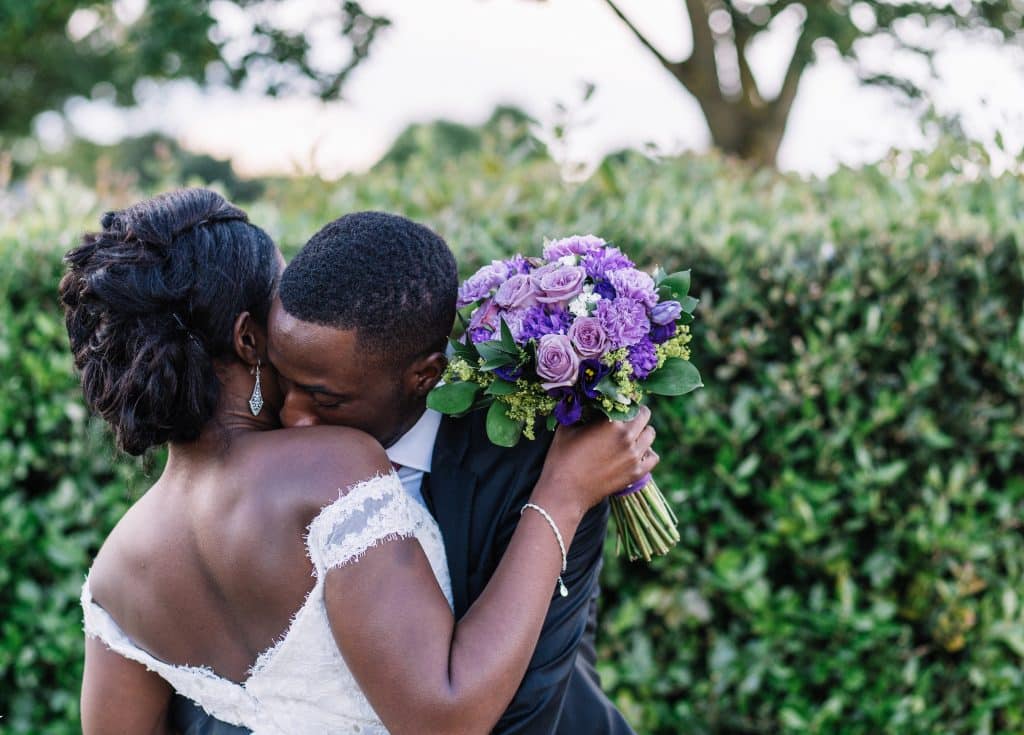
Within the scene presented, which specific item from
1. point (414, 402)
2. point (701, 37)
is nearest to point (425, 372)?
point (414, 402)

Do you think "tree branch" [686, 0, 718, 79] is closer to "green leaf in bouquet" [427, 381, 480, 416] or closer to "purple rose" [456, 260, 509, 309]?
"purple rose" [456, 260, 509, 309]

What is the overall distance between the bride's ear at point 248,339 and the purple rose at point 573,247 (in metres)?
0.68

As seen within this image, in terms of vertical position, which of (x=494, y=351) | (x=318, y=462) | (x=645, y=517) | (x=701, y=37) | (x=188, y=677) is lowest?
(x=701, y=37)

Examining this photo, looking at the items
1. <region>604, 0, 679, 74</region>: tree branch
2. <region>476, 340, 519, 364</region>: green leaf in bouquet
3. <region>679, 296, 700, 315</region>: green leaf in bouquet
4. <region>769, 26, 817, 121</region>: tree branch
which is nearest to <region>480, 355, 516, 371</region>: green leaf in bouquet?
<region>476, 340, 519, 364</region>: green leaf in bouquet

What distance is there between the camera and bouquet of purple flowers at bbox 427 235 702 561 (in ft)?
6.40

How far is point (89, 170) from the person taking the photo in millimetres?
28906

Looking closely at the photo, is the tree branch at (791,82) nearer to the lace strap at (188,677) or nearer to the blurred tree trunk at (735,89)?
the blurred tree trunk at (735,89)

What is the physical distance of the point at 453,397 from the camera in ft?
6.67

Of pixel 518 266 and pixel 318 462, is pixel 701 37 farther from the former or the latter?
pixel 318 462

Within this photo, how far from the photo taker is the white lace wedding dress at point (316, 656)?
70.3 inches

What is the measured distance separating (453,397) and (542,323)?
0.85 ft

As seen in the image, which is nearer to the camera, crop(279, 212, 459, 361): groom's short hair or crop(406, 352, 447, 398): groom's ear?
crop(279, 212, 459, 361): groom's short hair

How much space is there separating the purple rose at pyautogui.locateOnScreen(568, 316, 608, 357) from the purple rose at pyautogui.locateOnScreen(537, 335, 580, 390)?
2cm

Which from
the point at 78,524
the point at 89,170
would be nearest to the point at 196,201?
the point at 78,524
